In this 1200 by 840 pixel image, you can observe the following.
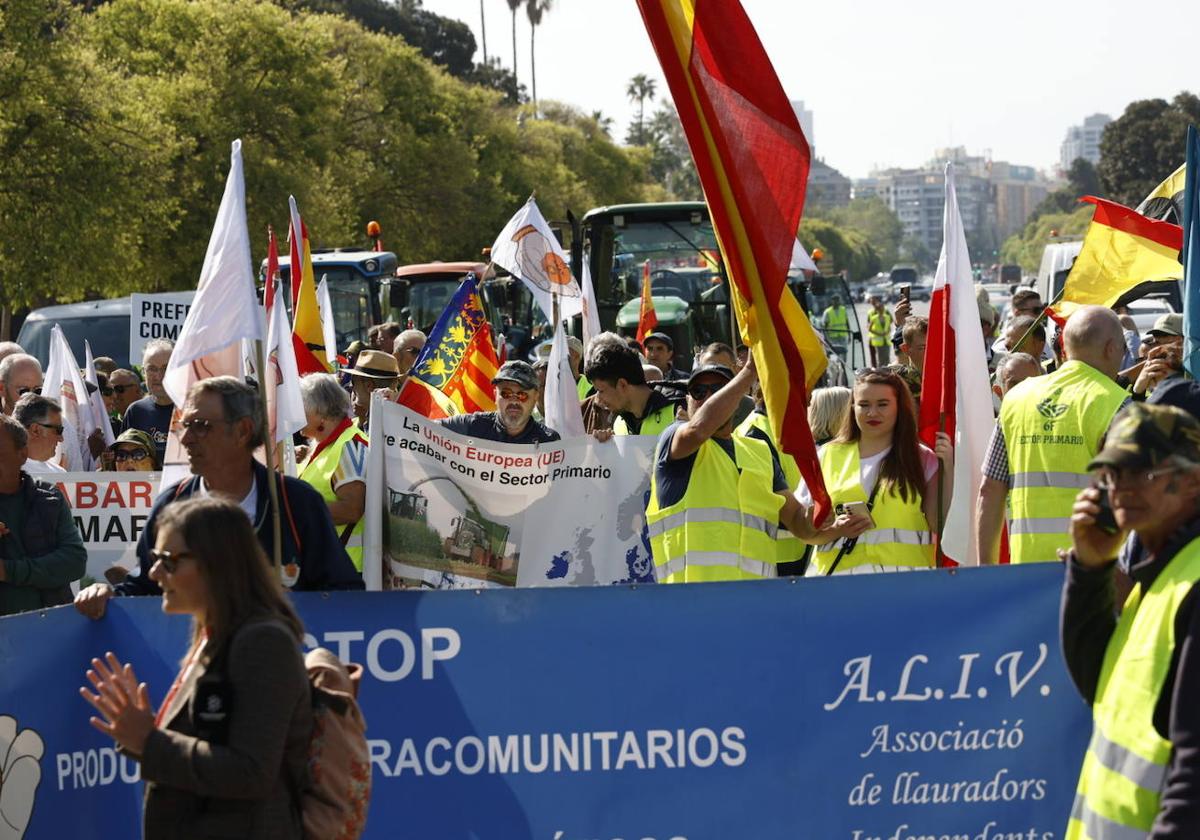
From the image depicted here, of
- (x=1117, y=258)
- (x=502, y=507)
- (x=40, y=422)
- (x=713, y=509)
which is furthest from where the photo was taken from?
(x=1117, y=258)

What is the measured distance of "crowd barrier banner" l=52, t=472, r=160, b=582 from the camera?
7770mm

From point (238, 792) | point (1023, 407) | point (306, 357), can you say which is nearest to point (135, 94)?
point (306, 357)

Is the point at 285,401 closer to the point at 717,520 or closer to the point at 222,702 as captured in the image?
the point at 717,520

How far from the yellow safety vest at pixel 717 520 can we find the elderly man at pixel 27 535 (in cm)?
207

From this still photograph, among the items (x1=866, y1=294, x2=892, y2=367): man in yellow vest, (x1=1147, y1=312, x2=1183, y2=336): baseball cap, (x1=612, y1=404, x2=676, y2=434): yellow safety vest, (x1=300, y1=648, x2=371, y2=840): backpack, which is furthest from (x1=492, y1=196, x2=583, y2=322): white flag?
(x1=866, y1=294, x2=892, y2=367): man in yellow vest

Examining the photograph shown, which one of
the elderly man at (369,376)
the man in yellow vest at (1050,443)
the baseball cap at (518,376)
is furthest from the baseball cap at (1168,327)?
the elderly man at (369,376)

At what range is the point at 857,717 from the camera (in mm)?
4875

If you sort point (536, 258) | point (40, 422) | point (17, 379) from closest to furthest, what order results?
point (40, 422), point (17, 379), point (536, 258)

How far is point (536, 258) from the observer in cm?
1201

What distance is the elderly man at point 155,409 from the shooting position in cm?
1000

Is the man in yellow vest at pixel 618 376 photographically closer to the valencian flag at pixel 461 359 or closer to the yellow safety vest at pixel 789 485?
the yellow safety vest at pixel 789 485

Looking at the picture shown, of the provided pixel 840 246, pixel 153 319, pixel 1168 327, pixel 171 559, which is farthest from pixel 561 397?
pixel 840 246

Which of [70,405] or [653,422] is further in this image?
[70,405]

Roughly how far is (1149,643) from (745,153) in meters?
2.59
